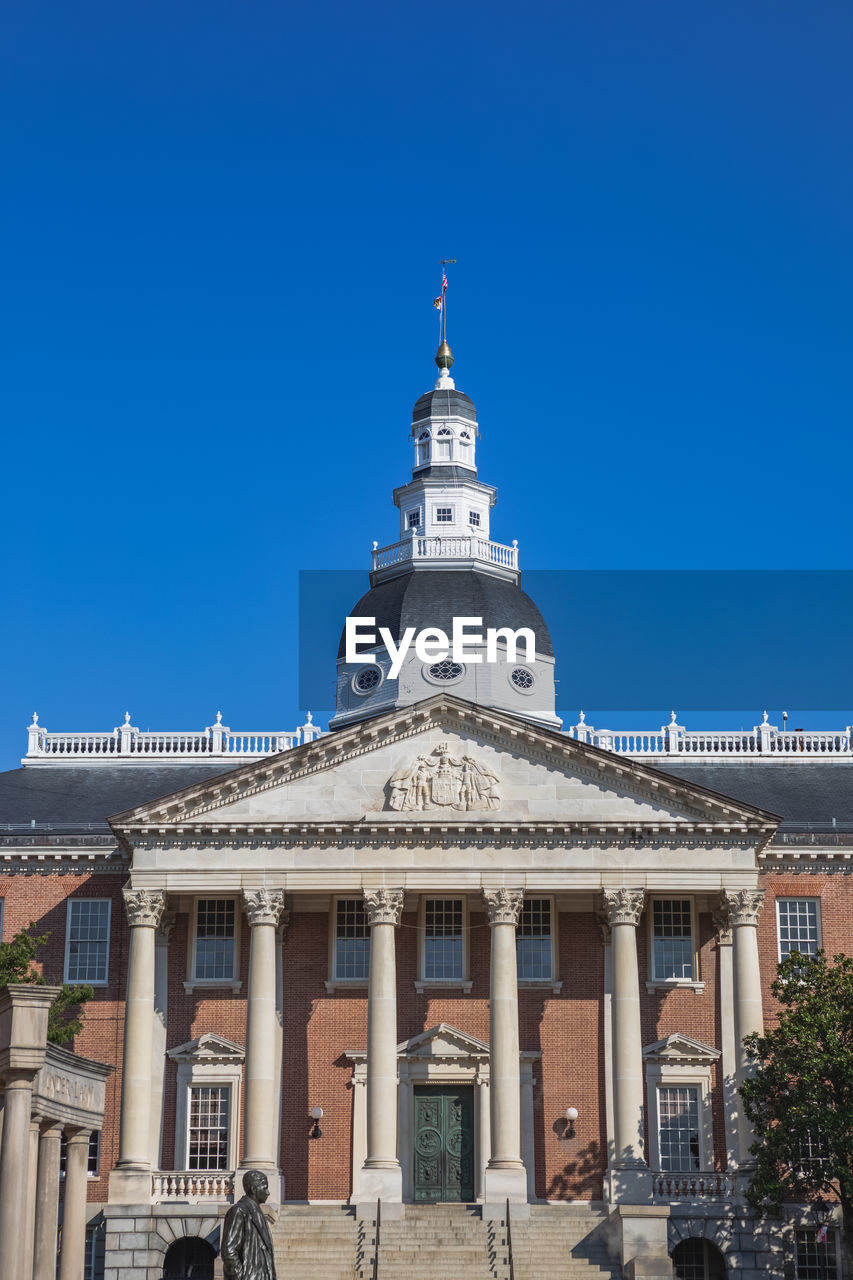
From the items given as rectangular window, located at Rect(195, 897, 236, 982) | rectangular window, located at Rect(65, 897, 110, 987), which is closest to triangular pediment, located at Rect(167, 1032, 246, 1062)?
rectangular window, located at Rect(195, 897, 236, 982)

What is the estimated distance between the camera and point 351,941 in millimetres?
50062

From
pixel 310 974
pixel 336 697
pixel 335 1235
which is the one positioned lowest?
pixel 335 1235

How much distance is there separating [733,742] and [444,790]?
13.6 meters

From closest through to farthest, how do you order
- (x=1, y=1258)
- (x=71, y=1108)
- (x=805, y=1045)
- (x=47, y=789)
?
(x=1, y=1258), (x=71, y=1108), (x=805, y=1045), (x=47, y=789)

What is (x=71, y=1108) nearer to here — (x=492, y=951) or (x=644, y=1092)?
(x=492, y=951)

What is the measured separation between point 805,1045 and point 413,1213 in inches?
388

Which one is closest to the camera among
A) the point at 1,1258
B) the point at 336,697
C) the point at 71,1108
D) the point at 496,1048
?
the point at 1,1258

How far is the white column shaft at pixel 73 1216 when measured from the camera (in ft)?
96.6

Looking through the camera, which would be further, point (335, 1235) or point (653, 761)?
point (653, 761)

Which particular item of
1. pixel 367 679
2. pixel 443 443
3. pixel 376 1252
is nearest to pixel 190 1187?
pixel 376 1252

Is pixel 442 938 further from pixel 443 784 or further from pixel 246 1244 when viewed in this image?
pixel 246 1244

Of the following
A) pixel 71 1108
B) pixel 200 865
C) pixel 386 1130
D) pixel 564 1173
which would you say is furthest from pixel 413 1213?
pixel 71 1108

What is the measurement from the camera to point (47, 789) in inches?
2203

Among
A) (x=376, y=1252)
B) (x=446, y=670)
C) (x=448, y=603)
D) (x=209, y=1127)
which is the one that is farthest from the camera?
(x=448, y=603)
